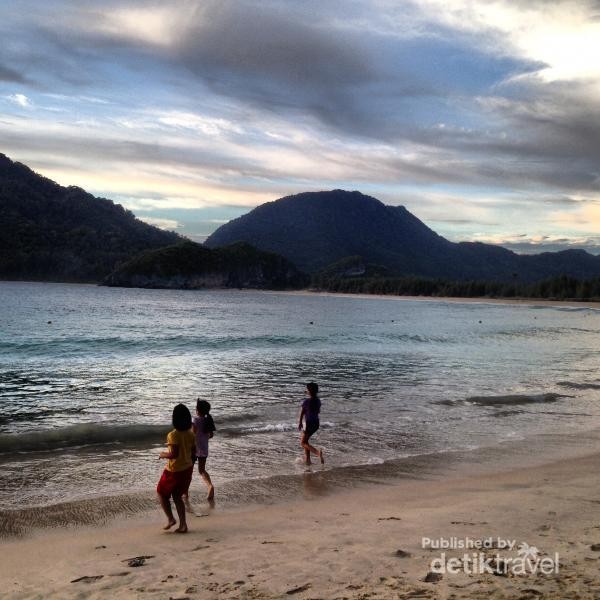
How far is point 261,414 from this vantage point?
1638 cm

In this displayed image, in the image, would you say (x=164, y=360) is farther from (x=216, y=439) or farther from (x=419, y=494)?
(x=419, y=494)

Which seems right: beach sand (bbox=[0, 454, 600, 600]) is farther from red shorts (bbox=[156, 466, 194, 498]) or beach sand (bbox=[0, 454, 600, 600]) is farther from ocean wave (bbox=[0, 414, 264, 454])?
ocean wave (bbox=[0, 414, 264, 454])

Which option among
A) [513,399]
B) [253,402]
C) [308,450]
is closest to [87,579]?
[308,450]

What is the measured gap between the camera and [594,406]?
1842 cm

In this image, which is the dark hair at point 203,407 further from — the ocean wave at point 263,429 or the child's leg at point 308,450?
the ocean wave at point 263,429

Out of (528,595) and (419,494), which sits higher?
(528,595)

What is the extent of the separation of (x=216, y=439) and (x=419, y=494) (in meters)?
5.80

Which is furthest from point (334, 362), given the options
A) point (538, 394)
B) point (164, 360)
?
point (538, 394)

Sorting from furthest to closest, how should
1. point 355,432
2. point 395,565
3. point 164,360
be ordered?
point 164,360 → point 355,432 → point 395,565

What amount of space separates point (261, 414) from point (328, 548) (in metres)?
10.0

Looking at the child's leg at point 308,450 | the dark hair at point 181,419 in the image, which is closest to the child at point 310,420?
the child's leg at point 308,450

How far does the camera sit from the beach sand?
5.35 meters

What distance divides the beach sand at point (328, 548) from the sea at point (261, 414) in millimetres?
1063

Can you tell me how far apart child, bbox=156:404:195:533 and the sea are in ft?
5.07
